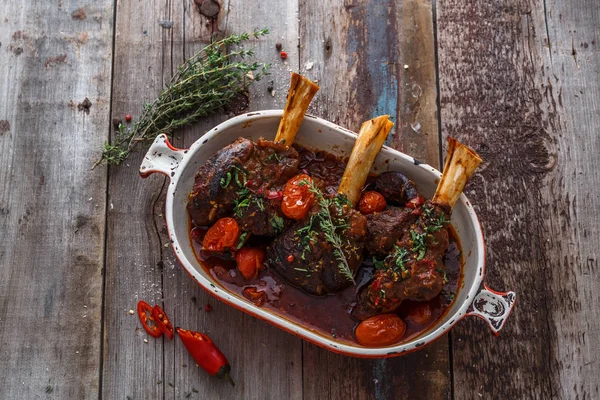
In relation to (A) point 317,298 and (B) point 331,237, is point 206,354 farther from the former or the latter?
(B) point 331,237

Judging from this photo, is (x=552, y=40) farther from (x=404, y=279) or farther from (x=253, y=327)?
(x=253, y=327)

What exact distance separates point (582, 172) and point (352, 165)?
174 cm

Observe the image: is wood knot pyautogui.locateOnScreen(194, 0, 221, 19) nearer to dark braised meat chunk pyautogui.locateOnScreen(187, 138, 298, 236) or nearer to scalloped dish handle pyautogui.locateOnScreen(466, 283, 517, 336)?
dark braised meat chunk pyautogui.locateOnScreen(187, 138, 298, 236)

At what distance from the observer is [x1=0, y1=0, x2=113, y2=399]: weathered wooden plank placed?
3859 mm

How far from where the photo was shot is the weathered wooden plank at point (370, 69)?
4012 millimetres

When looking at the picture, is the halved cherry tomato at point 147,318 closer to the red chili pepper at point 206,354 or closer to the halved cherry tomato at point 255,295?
the red chili pepper at point 206,354

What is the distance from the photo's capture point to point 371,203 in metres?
3.53

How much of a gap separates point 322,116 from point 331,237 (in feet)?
3.66

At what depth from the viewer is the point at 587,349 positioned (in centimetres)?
382

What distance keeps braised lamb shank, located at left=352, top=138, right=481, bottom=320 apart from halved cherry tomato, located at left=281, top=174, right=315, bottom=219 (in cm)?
44

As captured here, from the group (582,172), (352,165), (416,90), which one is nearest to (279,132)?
(352,165)

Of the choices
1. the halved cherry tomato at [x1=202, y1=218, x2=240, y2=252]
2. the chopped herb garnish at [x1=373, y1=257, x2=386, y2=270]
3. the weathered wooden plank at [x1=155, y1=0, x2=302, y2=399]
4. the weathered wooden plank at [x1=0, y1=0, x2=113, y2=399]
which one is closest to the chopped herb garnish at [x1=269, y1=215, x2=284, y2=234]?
the halved cherry tomato at [x1=202, y1=218, x2=240, y2=252]

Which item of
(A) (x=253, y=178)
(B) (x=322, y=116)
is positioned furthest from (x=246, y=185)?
(B) (x=322, y=116)

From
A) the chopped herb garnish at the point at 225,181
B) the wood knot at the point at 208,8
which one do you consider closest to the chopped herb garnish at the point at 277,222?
the chopped herb garnish at the point at 225,181
